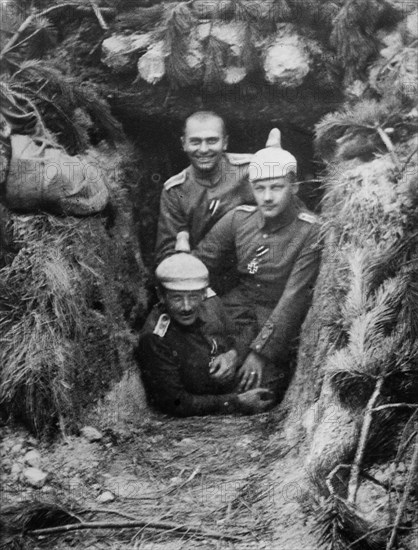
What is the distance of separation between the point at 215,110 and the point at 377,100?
65cm

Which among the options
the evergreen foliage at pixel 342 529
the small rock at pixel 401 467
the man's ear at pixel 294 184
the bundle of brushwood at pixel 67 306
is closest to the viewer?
the evergreen foliage at pixel 342 529

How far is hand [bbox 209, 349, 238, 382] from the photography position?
3.37 m

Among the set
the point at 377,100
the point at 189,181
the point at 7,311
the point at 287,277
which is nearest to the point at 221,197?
the point at 189,181

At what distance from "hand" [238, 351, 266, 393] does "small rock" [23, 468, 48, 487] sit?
82 centimetres

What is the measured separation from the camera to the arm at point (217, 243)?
3.41 meters

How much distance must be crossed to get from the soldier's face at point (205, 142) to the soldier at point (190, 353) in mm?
386

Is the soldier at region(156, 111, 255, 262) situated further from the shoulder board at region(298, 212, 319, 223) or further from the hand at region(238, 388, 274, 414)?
the hand at region(238, 388, 274, 414)

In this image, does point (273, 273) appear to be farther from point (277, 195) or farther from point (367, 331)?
point (367, 331)

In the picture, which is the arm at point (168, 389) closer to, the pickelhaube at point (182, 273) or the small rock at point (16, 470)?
the pickelhaube at point (182, 273)

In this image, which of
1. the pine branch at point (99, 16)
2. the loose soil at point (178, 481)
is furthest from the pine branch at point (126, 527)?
the pine branch at point (99, 16)

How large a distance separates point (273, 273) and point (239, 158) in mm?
484

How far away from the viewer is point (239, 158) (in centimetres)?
344

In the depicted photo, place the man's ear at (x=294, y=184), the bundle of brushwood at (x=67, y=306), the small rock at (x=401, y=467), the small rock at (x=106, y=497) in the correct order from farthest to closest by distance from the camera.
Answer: the man's ear at (x=294, y=184) → the bundle of brushwood at (x=67, y=306) → the small rock at (x=106, y=497) → the small rock at (x=401, y=467)

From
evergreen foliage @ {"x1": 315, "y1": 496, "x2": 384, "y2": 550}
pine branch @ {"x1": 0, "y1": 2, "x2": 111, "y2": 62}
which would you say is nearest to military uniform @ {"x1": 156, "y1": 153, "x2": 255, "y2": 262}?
pine branch @ {"x1": 0, "y1": 2, "x2": 111, "y2": 62}
